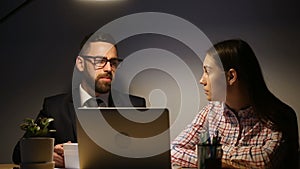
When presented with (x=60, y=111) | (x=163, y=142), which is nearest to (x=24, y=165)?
(x=163, y=142)

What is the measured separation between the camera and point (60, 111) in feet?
8.73

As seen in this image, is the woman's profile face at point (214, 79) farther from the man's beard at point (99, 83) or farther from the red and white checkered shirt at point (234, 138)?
the man's beard at point (99, 83)

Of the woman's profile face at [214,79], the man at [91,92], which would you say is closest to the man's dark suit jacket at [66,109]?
the man at [91,92]

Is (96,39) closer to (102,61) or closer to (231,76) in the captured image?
(102,61)

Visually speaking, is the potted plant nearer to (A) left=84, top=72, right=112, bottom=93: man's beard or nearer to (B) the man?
(B) the man

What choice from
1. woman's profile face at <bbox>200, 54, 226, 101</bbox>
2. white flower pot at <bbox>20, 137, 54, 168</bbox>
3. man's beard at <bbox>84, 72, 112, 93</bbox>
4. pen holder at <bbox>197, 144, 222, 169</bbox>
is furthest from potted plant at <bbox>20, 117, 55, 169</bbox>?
man's beard at <bbox>84, 72, 112, 93</bbox>

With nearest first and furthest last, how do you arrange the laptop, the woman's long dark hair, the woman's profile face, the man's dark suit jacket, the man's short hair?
the laptop, the woman's long dark hair, the woman's profile face, the man's dark suit jacket, the man's short hair

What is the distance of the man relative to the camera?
8.68 feet

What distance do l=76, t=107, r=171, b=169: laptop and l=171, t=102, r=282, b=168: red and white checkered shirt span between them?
1.65 feet

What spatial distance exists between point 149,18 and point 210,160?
133 centimetres

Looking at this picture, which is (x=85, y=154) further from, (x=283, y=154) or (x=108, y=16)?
(x=108, y=16)

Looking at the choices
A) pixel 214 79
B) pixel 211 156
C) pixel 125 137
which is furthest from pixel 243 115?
pixel 125 137

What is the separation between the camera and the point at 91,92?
9.18 ft

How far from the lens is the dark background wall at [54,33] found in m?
2.51
